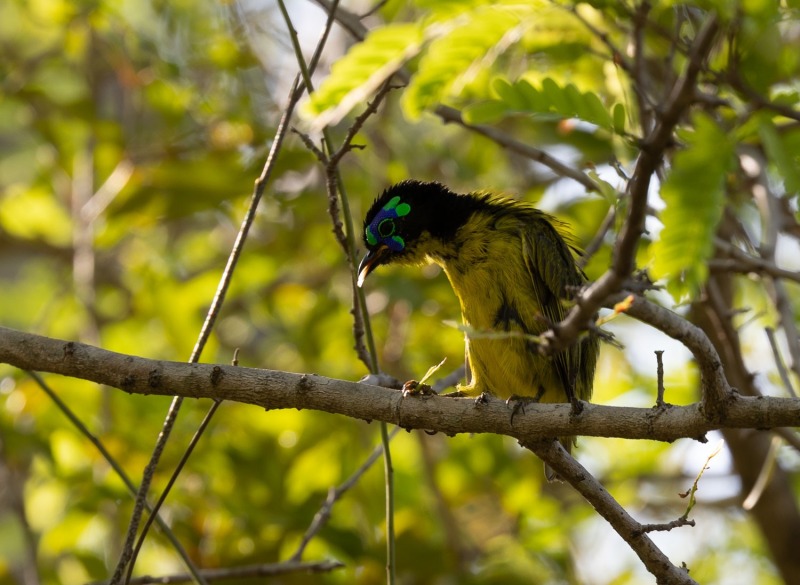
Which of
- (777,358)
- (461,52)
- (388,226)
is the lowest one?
(461,52)

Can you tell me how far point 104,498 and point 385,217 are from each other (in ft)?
5.99

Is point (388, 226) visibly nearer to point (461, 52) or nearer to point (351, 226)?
point (351, 226)

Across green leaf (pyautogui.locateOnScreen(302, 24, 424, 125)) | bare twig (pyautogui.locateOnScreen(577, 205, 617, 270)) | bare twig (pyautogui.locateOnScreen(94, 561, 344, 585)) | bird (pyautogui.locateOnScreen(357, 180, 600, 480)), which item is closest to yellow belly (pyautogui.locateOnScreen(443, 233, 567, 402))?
bird (pyautogui.locateOnScreen(357, 180, 600, 480))

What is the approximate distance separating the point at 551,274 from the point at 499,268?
23 cm

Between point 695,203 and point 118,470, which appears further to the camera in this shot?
point 118,470

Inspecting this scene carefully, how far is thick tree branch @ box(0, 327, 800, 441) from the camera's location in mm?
2795

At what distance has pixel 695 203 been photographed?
2.13 metres

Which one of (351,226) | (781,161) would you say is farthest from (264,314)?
(781,161)

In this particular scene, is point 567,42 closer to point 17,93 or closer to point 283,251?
point 283,251

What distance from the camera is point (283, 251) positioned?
20.8ft

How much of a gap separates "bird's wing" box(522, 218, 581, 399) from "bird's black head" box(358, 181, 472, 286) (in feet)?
1.83

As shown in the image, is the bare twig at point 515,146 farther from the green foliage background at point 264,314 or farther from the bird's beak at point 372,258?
the bird's beak at point 372,258

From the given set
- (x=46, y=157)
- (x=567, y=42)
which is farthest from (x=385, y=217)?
(x=46, y=157)

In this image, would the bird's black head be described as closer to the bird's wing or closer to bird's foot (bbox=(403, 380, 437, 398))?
the bird's wing
